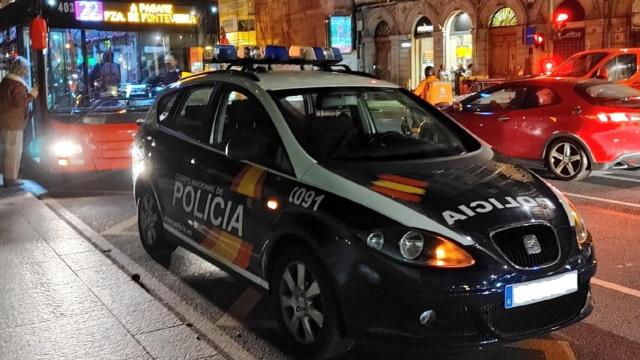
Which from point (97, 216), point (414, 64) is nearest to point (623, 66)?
point (97, 216)

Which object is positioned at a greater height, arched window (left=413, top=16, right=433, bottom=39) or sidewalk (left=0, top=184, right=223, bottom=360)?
arched window (left=413, top=16, right=433, bottom=39)

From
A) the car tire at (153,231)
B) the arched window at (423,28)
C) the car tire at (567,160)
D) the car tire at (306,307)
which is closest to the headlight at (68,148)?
the car tire at (153,231)

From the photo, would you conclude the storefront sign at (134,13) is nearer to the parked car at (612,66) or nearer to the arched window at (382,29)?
the parked car at (612,66)

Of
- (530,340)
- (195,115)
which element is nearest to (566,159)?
(530,340)

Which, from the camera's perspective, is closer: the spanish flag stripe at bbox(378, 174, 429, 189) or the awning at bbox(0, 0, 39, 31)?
the spanish flag stripe at bbox(378, 174, 429, 189)

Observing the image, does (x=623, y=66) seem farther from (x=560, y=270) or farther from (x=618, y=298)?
(x=560, y=270)

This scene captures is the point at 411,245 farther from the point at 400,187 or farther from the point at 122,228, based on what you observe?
the point at 122,228

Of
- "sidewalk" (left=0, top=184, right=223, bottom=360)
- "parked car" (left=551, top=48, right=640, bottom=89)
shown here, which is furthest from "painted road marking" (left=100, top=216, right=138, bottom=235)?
"parked car" (left=551, top=48, right=640, bottom=89)

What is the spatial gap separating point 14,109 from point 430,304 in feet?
28.6

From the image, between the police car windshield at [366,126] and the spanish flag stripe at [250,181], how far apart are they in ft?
1.16

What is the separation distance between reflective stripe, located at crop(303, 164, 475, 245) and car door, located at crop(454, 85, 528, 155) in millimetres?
6772

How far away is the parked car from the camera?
48.1ft

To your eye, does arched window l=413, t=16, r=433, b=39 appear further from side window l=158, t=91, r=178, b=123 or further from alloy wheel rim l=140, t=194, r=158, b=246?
alloy wheel rim l=140, t=194, r=158, b=246

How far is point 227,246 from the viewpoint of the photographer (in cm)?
483
